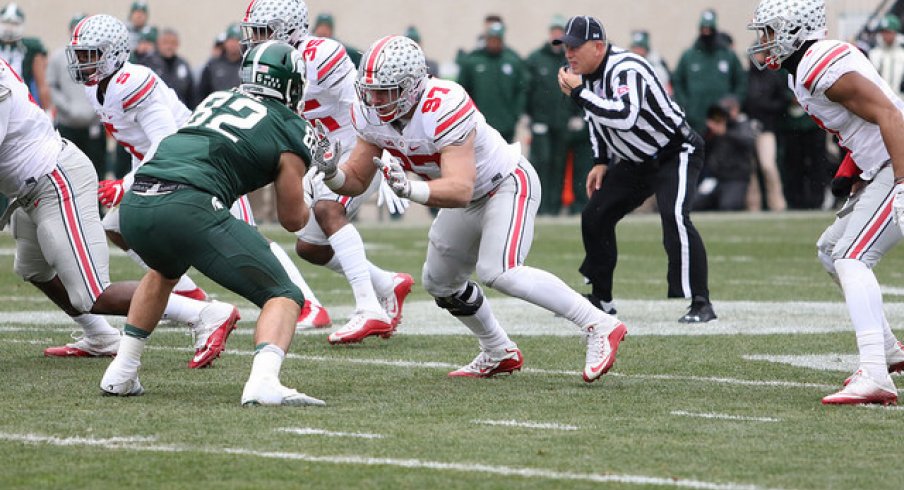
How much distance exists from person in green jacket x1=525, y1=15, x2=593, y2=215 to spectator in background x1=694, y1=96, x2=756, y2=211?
1.51m

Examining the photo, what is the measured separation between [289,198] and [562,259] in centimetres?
768

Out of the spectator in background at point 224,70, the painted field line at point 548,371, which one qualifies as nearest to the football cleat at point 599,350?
the painted field line at point 548,371

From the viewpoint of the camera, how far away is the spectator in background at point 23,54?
15.3 metres

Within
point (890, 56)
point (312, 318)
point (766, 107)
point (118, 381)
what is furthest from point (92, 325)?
point (766, 107)

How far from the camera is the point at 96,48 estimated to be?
25.5 feet

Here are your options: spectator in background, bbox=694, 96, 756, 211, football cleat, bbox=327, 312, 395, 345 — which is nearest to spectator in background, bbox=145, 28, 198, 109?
spectator in background, bbox=694, 96, 756, 211

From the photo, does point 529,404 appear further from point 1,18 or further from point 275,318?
point 1,18

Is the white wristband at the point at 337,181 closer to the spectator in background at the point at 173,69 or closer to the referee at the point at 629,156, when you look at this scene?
the referee at the point at 629,156

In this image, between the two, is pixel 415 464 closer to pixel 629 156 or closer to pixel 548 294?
pixel 548 294

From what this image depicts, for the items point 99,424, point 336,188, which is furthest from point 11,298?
point 99,424

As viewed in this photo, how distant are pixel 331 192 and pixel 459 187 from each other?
2.31 m

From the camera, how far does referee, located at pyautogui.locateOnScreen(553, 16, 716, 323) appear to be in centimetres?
901

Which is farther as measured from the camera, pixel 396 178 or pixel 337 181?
pixel 337 181

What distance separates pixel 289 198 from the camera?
5.92m
